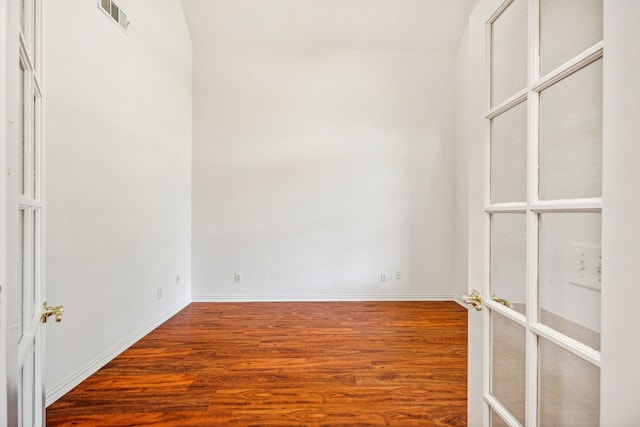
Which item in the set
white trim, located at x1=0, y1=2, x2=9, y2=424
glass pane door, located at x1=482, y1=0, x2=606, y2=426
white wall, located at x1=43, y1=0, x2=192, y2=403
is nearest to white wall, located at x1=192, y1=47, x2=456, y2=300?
white wall, located at x1=43, y1=0, x2=192, y2=403

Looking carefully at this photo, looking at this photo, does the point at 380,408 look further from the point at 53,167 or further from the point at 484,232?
the point at 53,167

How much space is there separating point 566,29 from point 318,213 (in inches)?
127

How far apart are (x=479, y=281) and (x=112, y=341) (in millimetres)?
2540

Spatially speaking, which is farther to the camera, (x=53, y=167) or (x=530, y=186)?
(x=53, y=167)

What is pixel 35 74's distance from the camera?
95 cm

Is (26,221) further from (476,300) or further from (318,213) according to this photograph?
(318,213)

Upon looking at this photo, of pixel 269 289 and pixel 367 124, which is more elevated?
pixel 367 124

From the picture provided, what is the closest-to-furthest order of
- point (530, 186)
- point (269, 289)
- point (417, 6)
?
point (530, 186)
point (417, 6)
point (269, 289)

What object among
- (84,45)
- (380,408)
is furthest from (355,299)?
(84,45)

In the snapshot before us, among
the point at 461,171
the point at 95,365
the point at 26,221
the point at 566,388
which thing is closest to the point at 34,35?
the point at 26,221

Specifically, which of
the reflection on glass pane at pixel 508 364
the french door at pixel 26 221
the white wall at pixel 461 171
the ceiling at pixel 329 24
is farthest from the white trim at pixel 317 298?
the ceiling at pixel 329 24

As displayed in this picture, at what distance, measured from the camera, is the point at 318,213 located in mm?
3828

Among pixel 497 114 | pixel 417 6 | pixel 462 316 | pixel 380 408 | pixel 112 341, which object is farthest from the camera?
pixel 417 6

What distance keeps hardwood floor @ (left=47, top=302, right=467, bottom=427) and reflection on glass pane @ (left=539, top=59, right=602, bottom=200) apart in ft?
4.80
